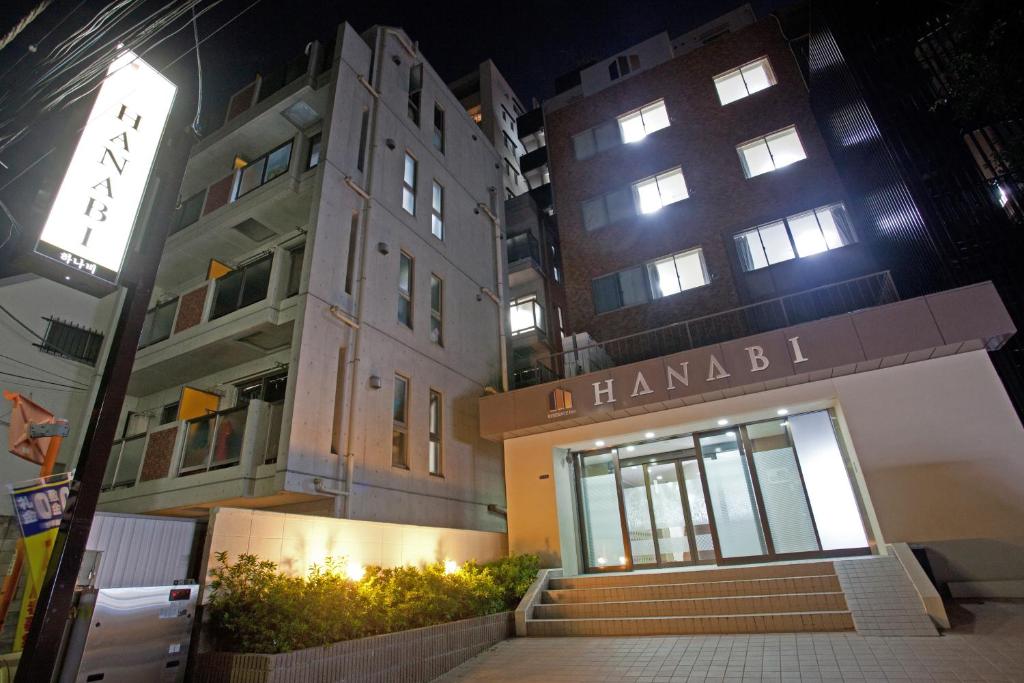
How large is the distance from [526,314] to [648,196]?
19.6ft

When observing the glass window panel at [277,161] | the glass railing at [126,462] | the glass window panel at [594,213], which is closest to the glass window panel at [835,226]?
the glass window panel at [594,213]

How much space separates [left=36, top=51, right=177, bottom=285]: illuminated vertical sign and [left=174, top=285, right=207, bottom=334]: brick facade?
5462 mm

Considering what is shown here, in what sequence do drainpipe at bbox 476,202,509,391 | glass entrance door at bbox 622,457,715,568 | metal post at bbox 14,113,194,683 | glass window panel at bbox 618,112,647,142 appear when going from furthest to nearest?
glass window panel at bbox 618,112,647,142
drainpipe at bbox 476,202,509,391
glass entrance door at bbox 622,457,715,568
metal post at bbox 14,113,194,683

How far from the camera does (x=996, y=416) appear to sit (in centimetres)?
873

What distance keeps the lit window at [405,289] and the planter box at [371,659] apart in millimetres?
6875

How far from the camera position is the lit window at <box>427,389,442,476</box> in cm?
1195

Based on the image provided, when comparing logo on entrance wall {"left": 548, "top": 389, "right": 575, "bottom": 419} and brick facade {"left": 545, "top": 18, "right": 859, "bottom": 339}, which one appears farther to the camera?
brick facade {"left": 545, "top": 18, "right": 859, "bottom": 339}

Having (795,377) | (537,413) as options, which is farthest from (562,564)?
(795,377)

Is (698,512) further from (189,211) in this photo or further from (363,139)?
(189,211)

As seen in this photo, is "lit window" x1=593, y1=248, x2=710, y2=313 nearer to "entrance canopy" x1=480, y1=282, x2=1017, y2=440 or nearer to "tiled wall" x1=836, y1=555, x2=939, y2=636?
"entrance canopy" x1=480, y1=282, x2=1017, y2=440

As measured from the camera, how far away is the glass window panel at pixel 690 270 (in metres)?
14.0

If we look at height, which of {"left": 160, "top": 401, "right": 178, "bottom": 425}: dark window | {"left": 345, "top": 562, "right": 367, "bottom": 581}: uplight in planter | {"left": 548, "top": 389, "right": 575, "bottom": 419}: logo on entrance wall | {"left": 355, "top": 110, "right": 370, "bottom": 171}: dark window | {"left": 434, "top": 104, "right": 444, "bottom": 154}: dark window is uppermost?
{"left": 434, "top": 104, "right": 444, "bottom": 154}: dark window

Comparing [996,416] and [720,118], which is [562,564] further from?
[720,118]

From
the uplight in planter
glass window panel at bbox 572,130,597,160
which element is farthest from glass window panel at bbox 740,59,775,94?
the uplight in planter
